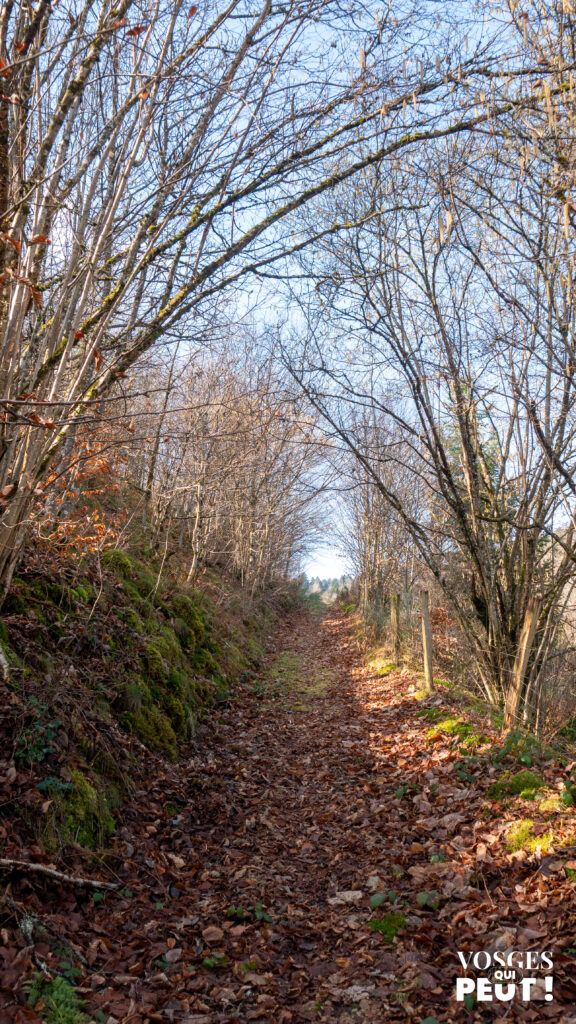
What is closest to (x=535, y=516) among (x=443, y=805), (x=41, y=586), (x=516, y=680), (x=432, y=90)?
(x=516, y=680)

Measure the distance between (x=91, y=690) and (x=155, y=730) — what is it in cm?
102

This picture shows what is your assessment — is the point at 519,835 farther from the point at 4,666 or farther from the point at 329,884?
the point at 4,666

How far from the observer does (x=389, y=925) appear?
3.37 metres

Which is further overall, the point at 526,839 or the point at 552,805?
the point at 552,805

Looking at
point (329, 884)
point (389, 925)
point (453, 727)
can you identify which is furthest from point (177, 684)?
point (389, 925)

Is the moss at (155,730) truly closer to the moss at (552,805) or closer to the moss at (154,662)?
the moss at (154,662)

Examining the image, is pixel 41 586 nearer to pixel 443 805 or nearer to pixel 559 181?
pixel 443 805

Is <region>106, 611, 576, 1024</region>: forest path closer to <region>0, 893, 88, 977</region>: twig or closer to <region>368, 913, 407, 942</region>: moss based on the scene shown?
<region>368, 913, 407, 942</region>: moss

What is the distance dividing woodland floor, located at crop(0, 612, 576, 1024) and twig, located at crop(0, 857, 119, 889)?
0.06 metres

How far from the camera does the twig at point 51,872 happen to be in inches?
115

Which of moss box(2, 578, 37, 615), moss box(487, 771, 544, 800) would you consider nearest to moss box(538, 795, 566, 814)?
moss box(487, 771, 544, 800)

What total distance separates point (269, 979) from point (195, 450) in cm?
919

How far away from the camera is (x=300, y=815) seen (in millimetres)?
5035

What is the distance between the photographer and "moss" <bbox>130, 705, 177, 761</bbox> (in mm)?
5270
